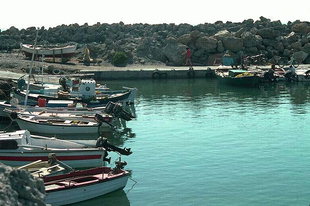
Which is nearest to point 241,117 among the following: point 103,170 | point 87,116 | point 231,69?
point 87,116

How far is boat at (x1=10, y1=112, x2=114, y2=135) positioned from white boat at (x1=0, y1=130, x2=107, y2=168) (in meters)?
7.13

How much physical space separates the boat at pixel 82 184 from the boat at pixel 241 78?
4468cm

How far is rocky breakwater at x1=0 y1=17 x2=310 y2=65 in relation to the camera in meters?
84.2

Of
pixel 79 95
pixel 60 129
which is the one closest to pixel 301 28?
pixel 79 95

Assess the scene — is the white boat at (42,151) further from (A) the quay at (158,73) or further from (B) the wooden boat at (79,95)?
(A) the quay at (158,73)

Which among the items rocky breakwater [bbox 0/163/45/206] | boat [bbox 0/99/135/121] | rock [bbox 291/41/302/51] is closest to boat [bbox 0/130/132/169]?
boat [bbox 0/99/135/121]

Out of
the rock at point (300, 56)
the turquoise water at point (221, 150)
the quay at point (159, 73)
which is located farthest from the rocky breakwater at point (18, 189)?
the rock at point (300, 56)

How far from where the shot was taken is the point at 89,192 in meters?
23.4

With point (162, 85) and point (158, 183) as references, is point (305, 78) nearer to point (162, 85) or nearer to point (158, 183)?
point (162, 85)

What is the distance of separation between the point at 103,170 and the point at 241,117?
78.1 ft

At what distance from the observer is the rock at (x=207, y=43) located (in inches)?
3312

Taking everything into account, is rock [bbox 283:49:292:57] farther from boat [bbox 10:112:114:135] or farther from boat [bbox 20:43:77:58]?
boat [bbox 10:112:114:135]

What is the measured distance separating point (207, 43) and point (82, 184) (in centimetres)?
6365

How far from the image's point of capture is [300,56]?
82.5 m
